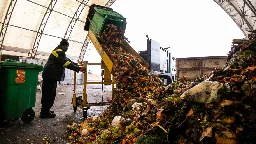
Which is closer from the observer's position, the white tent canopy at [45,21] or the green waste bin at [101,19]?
the green waste bin at [101,19]

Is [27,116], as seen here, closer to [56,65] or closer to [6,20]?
[56,65]

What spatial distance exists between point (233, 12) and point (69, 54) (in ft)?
43.3

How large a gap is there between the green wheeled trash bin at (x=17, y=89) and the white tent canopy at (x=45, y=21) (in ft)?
35.9

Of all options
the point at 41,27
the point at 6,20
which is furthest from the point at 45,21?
the point at 6,20

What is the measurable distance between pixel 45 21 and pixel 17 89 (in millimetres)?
12791

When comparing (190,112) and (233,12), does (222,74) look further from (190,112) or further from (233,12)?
(233,12)

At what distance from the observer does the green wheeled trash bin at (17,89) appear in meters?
4.41

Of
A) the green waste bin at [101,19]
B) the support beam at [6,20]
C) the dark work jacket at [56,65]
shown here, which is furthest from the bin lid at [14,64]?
the support beam at [6,20]

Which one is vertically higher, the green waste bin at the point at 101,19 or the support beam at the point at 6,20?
the support beam at the point at 6,20

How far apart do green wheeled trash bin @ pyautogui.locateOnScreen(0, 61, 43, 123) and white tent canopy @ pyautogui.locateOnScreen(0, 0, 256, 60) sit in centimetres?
1093

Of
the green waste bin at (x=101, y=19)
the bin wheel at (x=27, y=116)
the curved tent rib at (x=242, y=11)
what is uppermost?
the curved tent rib at (x=242, y=11)

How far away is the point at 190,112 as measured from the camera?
2.39m

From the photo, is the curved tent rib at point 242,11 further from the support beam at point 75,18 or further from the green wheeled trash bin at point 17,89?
the green wheeled trash bin at point 17,89

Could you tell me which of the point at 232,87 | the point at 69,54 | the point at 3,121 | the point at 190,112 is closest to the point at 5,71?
the point at 3,121
